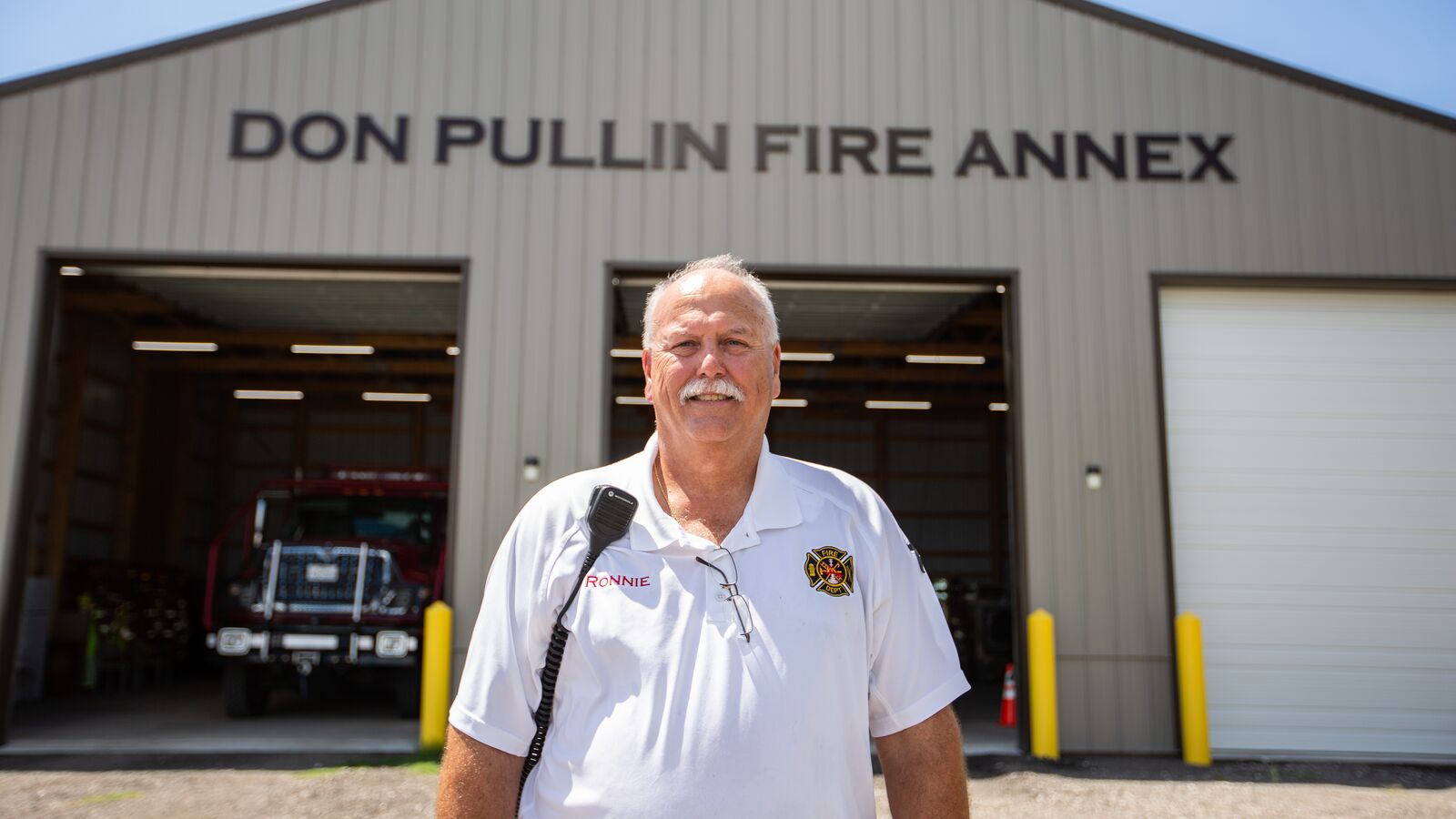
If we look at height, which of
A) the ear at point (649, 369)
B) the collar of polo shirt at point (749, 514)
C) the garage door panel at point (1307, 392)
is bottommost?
the collar of polo shirt at point (749, 514)

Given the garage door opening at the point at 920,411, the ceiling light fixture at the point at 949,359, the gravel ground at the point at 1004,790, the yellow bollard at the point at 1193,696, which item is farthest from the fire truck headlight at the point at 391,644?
the ceiling light fixture at the point at 949,359

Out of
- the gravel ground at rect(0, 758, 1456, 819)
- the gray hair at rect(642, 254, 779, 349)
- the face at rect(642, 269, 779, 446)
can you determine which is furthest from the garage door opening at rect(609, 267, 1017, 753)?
the face at rect(642, 269, 779, 446)

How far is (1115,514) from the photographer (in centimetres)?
930

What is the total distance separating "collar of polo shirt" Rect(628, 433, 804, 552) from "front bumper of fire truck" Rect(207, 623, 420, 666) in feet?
29.2

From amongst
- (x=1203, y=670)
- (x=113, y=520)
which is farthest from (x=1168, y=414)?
(x=113, y=520)

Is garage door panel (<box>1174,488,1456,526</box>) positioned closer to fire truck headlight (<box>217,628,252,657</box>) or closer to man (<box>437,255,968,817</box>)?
man (<box>437,255,968,817</box>)

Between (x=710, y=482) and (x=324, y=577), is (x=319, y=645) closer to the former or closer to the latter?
(x=324, y=577)

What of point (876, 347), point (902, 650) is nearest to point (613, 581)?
point (902, 650)

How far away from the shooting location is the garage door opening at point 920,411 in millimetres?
11359

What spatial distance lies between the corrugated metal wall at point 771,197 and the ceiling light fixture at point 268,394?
12.2m

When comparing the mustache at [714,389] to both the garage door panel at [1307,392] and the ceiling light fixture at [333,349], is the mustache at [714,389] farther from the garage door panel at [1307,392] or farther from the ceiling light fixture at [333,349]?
the ceiling light fixture at [333,349]

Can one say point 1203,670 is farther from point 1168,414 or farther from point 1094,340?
point 1094,340

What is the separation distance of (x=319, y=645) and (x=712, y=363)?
30.9ft

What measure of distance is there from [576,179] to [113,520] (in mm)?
11185
